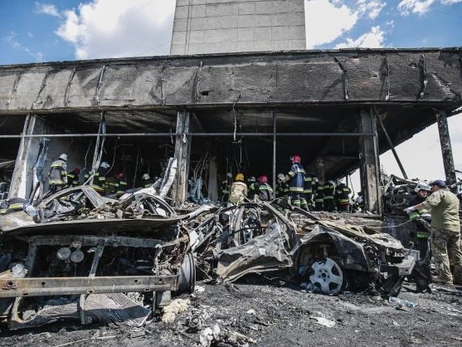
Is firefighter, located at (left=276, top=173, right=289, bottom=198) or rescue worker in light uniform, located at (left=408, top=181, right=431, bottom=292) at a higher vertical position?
firefighter, located at (left=276, top=173, right=289, bottom=198)

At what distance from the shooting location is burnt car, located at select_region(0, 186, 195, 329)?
2357 millimetres

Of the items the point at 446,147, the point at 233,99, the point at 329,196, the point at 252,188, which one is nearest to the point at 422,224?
the point at 446,147

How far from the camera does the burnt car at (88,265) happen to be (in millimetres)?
2357

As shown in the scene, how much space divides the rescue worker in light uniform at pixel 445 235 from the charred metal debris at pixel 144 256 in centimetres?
193

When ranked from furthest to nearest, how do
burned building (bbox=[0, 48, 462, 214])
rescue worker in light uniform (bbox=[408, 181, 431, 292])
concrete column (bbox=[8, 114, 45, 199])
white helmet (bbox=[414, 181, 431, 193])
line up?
concrete column (bbox=[8, 114, 45, 199])
burned building (bbox=[0, 48, 462, 214])
white helmet (bbox=[414, 181, 431, 193])
rescue worker in light uniform (bbox=[408, 181, 431, 292])

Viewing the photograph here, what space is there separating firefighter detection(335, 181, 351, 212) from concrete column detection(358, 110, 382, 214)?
1.55 metres

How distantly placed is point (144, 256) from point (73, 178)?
7.54 m

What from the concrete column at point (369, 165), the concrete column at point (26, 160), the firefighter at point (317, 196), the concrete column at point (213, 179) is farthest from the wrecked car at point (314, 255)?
the concrete column at point (26, 160)

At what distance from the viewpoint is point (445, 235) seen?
513cm

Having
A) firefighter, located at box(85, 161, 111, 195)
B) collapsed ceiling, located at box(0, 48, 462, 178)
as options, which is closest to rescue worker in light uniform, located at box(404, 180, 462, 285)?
collapsed ceiling, located at box(0, 48, 462, 178)

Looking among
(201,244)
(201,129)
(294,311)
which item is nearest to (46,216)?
(201,244)

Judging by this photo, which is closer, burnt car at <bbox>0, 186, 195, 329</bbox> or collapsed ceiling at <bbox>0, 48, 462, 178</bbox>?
burnt car at <bbox>0, 186, 195, 329</bbox>

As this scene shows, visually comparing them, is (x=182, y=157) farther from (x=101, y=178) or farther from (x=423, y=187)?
(x=423, y=187)

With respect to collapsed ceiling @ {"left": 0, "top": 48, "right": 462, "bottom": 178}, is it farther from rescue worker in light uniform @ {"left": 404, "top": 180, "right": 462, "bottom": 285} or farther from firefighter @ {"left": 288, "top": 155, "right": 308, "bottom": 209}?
rescue worker in light uniform @ {"left": 404, "top": 180, "right": 462, "bottom": 285}
